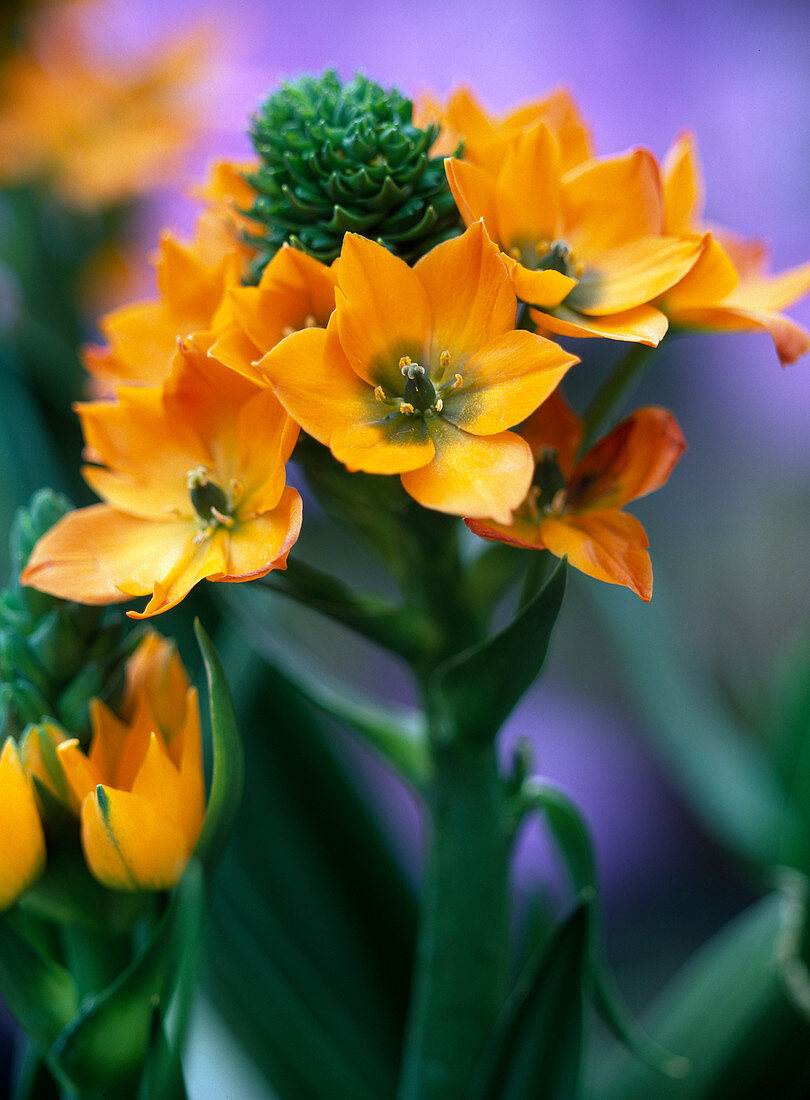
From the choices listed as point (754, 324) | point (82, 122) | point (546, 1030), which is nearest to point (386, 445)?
point (754, 324)

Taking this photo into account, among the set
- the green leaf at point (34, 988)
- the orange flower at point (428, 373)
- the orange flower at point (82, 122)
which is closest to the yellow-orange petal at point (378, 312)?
the orange flower at point (428, 373)

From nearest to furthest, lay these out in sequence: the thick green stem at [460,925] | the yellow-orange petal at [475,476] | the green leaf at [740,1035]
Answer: the yellow-orange petal at [475,476], the thick green stem at [460,925], the green leaf at [740,1035]

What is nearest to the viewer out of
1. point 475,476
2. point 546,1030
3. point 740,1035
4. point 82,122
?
point 475,476

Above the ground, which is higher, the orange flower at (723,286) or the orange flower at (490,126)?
the orange flower at (490,126)

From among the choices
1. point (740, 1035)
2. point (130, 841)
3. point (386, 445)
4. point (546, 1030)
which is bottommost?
point (740, 1035)

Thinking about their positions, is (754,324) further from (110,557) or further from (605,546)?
(110,557)

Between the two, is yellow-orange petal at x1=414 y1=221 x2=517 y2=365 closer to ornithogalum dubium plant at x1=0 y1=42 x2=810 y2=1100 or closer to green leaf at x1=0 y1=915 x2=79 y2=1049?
ornithogalum dubium plant at x1=0 y1=42 x2=810 y2=1100

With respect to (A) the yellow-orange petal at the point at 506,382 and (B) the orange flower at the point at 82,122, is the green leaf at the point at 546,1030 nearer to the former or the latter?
(A) the yellow-orange petal at the point at 506,382

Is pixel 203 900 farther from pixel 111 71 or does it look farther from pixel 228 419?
pixel 111 71
